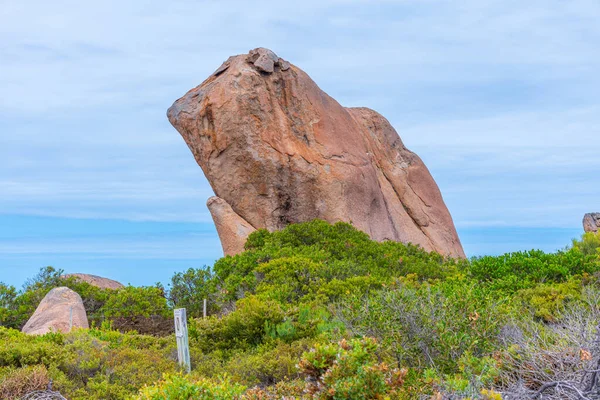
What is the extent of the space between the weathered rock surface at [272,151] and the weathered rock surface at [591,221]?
31.8 ft

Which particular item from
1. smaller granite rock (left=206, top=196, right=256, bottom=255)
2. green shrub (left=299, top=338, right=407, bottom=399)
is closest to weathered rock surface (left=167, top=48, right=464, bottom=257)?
smaller granite rock (left=206, top=196, right=256, bottom=255)

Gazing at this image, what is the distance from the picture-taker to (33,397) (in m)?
7.69

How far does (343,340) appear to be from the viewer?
586 centimetres

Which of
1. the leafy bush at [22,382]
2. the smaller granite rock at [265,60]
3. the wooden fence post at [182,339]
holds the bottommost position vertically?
the leafy bush at [22,382]

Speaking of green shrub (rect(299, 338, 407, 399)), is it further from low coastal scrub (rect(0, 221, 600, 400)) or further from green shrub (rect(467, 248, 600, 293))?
green shrub (rect(467, 248, 600, 293))

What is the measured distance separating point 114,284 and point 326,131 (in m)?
8.98

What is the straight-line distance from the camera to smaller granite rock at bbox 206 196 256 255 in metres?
21.5

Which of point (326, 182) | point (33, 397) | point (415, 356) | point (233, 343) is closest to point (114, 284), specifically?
point (326, 182)

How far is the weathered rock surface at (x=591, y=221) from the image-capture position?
1110 inches

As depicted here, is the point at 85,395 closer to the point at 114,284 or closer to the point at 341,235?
the point at 341,235

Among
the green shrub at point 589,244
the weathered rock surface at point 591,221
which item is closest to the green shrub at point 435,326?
the green shrub at point 589,244

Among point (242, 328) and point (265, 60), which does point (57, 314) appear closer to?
point (242, 328)

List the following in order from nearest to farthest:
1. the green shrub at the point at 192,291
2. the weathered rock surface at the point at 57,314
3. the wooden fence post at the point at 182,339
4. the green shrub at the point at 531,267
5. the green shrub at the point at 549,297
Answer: the wooden fence post at the point at 182,339 → the green shrub at the point at 549,297 → the green shrub at the point at 531,267 → the weathered rock surface at the point at 57,314 → the green shrub at the point at 192,291

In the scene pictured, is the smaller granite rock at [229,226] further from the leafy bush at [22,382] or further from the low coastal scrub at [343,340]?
the leafy bush at [22,382]
